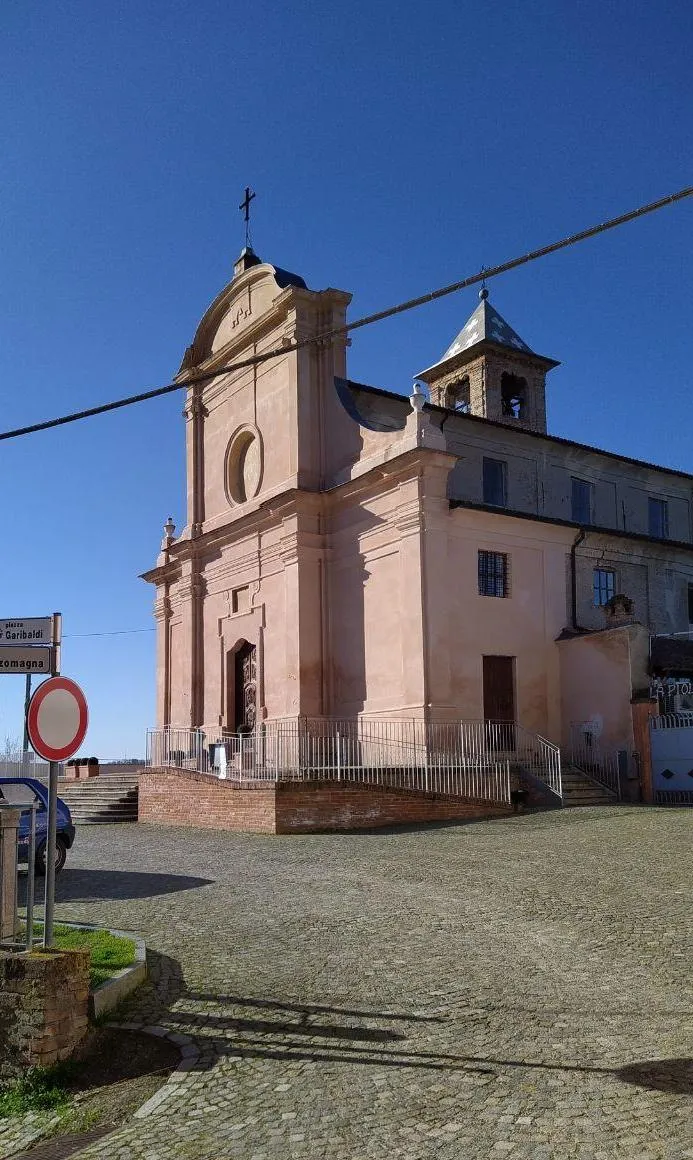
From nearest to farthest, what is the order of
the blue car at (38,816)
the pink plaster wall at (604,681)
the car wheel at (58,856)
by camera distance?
the blue car at (38,816) < the car wheel at (58,856) < the pink plaster wall at (604,681)

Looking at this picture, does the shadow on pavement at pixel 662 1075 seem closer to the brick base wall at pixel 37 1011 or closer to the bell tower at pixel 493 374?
the brick base wall at pixel 37 1011

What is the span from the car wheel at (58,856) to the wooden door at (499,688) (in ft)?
39.8

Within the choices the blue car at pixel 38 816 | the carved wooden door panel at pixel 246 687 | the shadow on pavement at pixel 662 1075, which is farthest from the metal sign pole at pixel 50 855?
the carved wooden door panel at pixel 246 687

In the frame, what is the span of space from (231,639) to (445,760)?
998 centimetres

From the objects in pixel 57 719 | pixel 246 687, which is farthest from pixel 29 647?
pixel 246 687

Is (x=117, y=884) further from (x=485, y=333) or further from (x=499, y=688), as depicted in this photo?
(x=485, y=333)

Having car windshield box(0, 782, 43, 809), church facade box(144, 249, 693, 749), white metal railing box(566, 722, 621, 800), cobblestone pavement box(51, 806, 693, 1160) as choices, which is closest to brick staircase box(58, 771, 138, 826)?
church facade box(144, 249, 693, 749)

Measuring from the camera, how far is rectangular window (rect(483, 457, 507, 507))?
28781 millimetres

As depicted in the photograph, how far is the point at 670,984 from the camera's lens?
6.52 metres

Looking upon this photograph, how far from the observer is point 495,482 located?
2902 cm

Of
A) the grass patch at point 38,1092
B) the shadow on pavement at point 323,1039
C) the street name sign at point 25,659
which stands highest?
the street name sign at point 25,659

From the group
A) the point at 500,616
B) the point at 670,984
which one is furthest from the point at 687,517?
the point at 670,984

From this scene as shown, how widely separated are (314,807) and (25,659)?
1039 cm

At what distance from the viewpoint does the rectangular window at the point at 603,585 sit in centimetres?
2616
